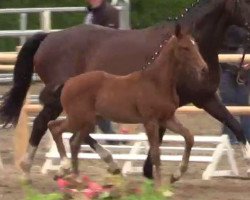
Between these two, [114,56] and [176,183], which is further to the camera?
[114,56]

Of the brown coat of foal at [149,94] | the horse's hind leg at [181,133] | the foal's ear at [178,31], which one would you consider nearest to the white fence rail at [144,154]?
the horse's hind leg at [181,133]

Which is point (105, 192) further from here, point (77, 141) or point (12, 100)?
point (12, 100)

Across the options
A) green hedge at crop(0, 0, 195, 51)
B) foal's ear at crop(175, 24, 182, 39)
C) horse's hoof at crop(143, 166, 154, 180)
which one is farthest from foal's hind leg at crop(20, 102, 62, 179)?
green hedge at crop(0, 0, 195, 51)

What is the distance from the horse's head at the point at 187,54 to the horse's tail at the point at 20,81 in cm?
216

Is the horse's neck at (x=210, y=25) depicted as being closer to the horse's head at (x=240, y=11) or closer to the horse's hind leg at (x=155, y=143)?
the horse's head at (x=240, y=11)

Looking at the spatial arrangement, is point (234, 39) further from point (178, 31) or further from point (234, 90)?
point (234, 90)

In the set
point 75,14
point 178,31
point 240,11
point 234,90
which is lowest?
point 75,14

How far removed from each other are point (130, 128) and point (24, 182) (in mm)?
3001

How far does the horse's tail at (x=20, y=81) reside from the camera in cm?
895

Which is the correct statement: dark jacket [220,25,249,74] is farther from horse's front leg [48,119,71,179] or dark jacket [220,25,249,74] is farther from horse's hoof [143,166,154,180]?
horse's front leg [48,119,71,179]

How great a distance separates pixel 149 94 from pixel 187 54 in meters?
0.42

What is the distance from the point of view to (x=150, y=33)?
8.13 m

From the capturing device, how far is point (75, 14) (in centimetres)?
1820

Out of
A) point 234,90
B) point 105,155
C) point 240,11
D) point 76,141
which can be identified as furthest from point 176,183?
point 234,90
